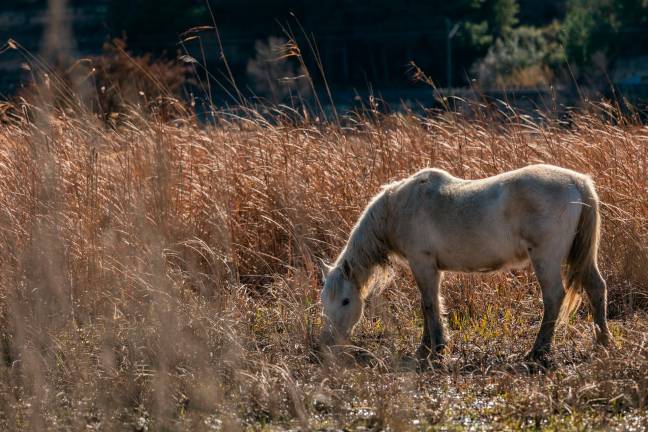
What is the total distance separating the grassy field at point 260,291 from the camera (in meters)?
4.66

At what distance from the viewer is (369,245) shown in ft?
19.3

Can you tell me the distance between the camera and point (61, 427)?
14.6 ft

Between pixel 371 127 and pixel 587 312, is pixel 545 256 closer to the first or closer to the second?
pixel 587 312

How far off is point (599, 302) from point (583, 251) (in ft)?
1.02

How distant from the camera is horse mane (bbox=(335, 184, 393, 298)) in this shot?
5.87 m

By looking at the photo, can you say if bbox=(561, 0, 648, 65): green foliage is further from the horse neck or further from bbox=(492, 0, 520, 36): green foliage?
the horse neck

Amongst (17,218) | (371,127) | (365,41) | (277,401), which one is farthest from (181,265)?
(365,41)

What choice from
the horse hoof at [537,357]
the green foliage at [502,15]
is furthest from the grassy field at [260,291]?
the green foliage at [502,15]

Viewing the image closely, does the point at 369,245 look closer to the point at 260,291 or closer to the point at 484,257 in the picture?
the point at 484,257

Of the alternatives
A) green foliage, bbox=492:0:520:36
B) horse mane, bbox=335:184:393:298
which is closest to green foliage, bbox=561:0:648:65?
green foliage, bbox=492:0:520:36

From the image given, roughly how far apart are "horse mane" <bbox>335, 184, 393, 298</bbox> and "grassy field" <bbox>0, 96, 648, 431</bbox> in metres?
0.25

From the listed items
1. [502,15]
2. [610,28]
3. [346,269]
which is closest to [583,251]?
[346,269]

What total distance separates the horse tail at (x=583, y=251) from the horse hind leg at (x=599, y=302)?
12 mm

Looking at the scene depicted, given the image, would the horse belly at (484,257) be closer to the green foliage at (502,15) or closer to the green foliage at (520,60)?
the green foliage at (520,60)
